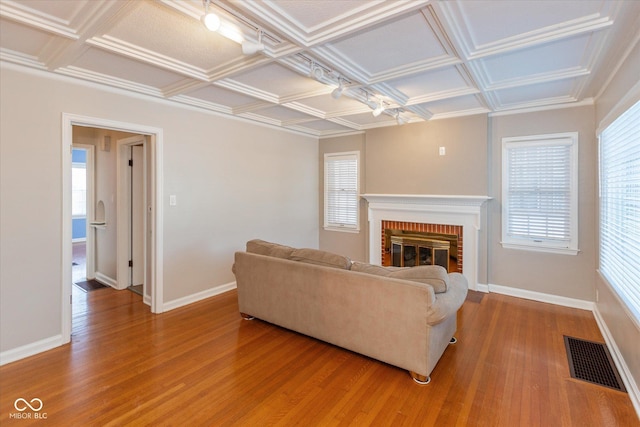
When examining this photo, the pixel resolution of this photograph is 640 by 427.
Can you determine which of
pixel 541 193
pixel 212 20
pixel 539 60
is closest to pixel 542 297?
pixel 541 193

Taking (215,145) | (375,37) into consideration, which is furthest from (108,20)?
(215,145)

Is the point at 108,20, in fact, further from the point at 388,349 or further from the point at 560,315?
the point at 560,315

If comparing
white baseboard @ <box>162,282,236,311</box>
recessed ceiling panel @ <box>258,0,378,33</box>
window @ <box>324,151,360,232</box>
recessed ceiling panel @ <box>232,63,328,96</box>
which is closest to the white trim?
window @ <box>324,151,360,232</box>

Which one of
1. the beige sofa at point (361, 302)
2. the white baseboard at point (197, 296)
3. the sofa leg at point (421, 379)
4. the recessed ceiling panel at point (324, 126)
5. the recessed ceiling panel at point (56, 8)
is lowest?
the sofa leg at point (421, 379)

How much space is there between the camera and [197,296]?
4.14 m

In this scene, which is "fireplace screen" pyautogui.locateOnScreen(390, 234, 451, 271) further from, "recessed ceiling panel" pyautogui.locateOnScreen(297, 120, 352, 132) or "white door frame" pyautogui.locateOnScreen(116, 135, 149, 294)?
"white door frame" pyautogui.locateOnScreen(116, 135, 149, 294)

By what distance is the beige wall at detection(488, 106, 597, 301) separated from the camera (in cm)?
376

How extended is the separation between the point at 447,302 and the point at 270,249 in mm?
1800

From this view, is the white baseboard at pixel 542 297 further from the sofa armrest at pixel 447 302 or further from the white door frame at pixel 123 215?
the white door frame at pixel 123 215

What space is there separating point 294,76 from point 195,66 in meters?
0.89

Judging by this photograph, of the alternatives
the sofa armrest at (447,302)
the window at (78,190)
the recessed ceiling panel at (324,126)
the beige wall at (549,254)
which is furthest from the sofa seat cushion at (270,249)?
the window at (78,190)

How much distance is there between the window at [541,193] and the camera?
3.87 metres

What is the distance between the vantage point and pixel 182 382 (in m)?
2.39

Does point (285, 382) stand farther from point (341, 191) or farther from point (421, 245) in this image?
point (341, 191)
